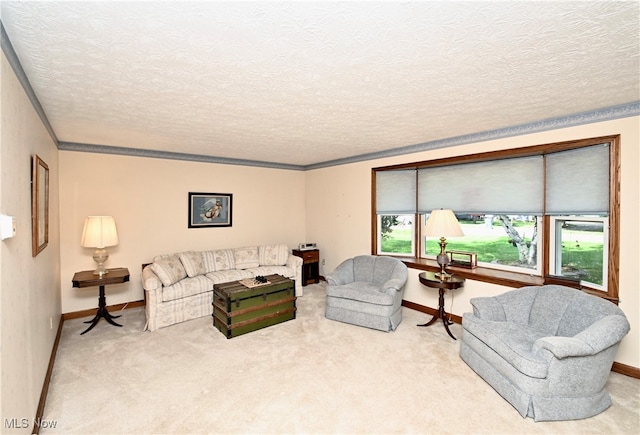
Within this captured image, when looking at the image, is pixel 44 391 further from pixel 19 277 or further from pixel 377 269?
pixel 377 269

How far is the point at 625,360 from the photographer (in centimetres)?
291

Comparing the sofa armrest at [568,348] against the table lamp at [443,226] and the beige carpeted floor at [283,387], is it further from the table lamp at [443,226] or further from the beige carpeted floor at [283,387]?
the table lamp at [443,226]

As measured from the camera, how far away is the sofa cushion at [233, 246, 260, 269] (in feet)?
17.5

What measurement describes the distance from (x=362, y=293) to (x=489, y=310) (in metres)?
1.48

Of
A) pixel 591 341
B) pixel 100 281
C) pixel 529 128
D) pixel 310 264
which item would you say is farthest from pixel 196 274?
pixel 529 128

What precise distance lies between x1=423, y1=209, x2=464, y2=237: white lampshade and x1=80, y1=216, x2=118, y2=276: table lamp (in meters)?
4.04

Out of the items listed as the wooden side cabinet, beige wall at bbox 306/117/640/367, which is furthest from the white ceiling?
the wooden side cabinet

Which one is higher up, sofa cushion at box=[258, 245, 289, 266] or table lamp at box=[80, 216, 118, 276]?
table lamp at box=[80, 216, 118, 276]

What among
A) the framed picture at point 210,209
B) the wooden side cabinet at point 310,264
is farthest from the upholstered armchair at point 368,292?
the framed picture at point 210,209

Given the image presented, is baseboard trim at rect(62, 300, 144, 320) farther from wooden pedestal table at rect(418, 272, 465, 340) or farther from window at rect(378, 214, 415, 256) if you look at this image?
wooden pedestal table at rect(418, 272, 465, 340)

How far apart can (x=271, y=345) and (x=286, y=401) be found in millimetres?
1043

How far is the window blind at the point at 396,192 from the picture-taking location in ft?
16.3

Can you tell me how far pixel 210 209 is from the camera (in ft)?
18.1

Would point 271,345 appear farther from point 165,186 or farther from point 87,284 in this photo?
point 165,186
